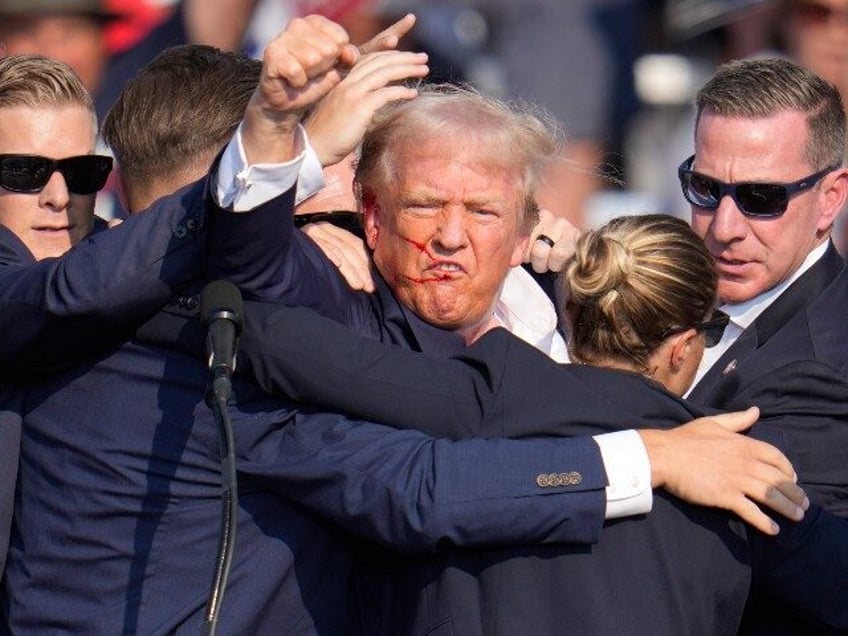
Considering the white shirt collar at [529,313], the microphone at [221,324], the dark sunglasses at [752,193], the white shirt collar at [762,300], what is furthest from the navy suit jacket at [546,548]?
the dark sunglasses at [752,193]

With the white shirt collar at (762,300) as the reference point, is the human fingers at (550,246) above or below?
above

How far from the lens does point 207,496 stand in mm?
3137

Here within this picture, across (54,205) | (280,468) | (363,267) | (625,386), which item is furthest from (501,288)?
(54,205)

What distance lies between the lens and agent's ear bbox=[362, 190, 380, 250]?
11.3 feet

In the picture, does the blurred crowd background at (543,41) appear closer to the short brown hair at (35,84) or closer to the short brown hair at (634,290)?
the short brown hair at (35,84)

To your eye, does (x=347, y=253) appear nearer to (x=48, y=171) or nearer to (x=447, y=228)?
(x=447, y=228)

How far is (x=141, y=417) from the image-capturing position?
10.3ft

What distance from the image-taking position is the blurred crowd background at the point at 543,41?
6906mm

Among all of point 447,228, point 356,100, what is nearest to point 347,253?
point 447,228

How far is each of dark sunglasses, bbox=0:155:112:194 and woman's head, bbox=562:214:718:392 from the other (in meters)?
Result: 1.27

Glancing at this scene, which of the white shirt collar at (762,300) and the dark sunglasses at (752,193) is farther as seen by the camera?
the dark sunglasses at (752,193)

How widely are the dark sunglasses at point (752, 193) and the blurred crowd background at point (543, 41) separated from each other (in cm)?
237

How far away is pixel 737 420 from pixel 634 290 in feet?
0.98

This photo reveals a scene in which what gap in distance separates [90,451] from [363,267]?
647mm
